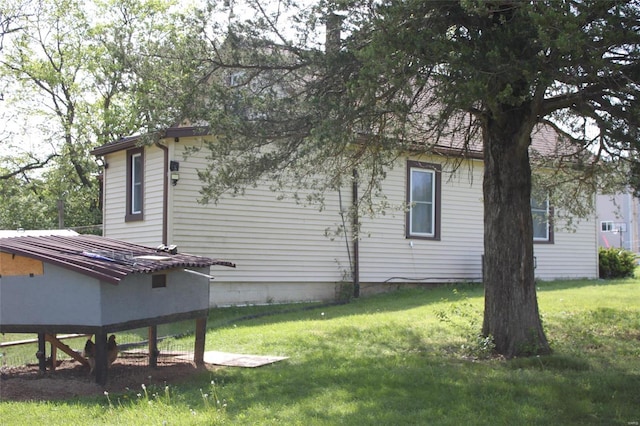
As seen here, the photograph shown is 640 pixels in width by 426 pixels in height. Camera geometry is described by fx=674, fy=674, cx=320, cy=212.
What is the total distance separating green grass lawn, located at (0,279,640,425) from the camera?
5969 millimetres

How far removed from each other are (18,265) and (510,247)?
599cm

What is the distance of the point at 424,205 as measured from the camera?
57.9 ft

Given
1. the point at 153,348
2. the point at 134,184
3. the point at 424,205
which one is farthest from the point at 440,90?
the point at 424,205

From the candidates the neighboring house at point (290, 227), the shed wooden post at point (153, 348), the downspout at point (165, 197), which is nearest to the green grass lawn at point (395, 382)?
the shed wooden post at point (153, 348)

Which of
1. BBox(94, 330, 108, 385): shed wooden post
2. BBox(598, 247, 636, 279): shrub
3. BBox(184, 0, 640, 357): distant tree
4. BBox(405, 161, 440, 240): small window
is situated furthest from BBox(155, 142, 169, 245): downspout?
BBox(598, 247, 636, 279): shrub

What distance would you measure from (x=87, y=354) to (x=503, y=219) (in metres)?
5.57

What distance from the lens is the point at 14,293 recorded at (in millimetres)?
7609

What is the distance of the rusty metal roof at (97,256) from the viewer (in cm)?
715

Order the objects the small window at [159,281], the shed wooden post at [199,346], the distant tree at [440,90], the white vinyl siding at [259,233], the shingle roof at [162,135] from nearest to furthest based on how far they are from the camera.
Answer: the distant tree at [440,90] < the small window at [159,281] < the shed wooden post at [199,346] < the shingle roof at [162,135] < the white vinyl siding at [259,233]

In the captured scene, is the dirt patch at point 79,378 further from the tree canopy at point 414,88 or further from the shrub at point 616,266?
the shrub at point 616,266

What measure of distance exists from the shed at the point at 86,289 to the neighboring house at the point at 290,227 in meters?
5.03

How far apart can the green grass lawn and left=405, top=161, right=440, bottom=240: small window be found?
586 centimetres

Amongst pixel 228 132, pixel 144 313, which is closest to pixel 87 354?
pixel 144 313

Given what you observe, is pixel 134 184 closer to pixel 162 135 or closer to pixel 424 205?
pixel 162 135
